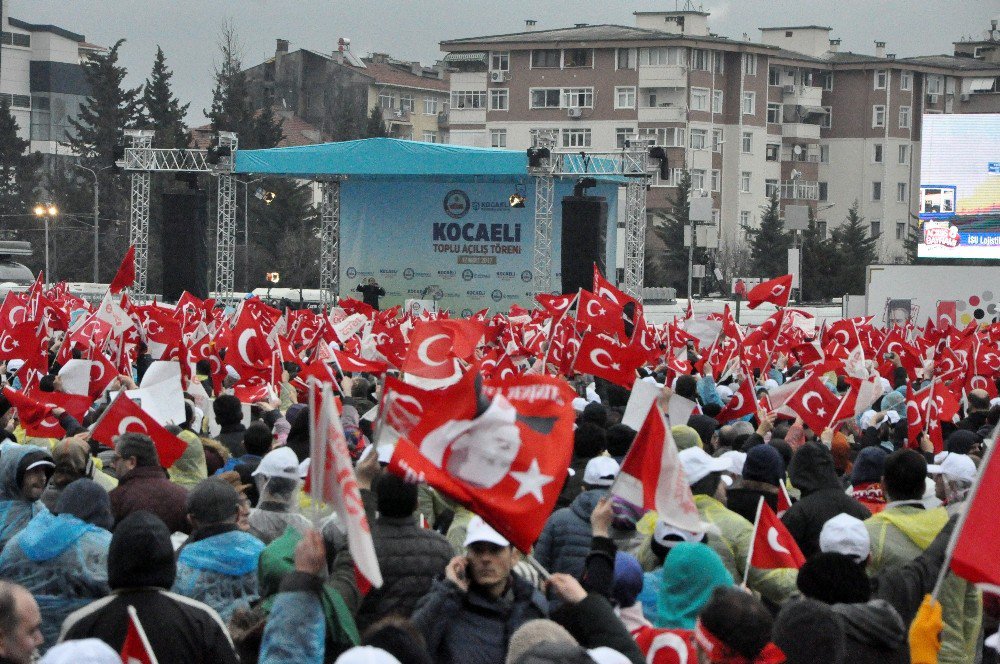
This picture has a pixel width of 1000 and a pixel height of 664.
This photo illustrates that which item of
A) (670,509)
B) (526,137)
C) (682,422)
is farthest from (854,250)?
(670,509)

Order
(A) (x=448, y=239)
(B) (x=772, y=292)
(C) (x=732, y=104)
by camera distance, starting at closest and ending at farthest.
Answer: (B) (x=772, y=292), (A) (x=448, y=239), (C) (x=732, y=104)

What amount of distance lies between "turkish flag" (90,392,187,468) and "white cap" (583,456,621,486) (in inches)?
93.6

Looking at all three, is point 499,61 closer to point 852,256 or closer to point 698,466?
point 852,256

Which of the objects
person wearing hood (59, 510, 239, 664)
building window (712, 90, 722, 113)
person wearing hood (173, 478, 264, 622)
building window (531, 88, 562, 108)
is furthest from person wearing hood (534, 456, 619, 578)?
building window (712, 90, 722, 113)

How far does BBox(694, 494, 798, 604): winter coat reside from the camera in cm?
595

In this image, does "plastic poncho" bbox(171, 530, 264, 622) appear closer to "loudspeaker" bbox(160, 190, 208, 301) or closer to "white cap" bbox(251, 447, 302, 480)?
"white cap" bbox(251, 447, 302, 480)

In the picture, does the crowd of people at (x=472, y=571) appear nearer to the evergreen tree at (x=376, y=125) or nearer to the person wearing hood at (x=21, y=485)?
the person wearing hood at (x=21, y=485)

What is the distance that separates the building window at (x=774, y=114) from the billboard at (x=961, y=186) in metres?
32.8

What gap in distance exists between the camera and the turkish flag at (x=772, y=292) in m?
18.4

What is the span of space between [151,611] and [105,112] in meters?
72.4

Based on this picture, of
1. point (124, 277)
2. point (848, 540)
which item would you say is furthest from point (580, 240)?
point (848, 540)

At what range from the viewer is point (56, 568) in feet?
18.7

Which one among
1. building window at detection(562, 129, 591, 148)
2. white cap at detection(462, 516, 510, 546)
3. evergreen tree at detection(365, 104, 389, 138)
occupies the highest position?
evergreen tree at detection(365, 104, 389, 138)

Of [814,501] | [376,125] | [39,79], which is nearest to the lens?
[814,501]
